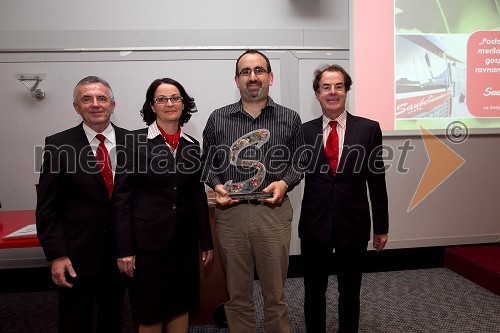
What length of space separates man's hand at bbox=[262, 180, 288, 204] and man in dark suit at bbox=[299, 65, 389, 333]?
0.32 metres

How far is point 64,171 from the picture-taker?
1.51 metres

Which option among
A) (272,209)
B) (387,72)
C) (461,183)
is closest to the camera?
(272,209)

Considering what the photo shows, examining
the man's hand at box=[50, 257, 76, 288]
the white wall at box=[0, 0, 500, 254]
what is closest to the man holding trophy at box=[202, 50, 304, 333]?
the man's hand at box=[50, 257, 76, 288]

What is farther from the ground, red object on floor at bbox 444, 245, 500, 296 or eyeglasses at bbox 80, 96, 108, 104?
eyeglasses at bbox 80, 96, 108, 104

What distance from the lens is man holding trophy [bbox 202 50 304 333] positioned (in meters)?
1.66

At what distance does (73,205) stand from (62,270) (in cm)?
28

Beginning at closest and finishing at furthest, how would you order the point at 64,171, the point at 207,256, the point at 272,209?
the point at 64,171
the point at 272,209
the point at 207,256

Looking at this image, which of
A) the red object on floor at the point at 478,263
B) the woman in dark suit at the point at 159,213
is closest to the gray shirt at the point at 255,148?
the woman in dark suit at the point at 159,213

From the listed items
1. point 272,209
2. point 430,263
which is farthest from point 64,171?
point 430,263

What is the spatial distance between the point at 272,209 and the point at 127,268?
2.36 feet

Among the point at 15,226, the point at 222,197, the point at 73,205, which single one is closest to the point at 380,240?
the point at 222,197

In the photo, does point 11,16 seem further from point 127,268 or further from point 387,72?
point 387,72

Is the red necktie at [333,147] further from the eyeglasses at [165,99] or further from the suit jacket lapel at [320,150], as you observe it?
the eyeglasses at [165,99]

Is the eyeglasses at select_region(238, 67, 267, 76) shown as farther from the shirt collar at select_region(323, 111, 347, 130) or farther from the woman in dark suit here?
the shirt collar at select_region(323, 111, 347, 130)
